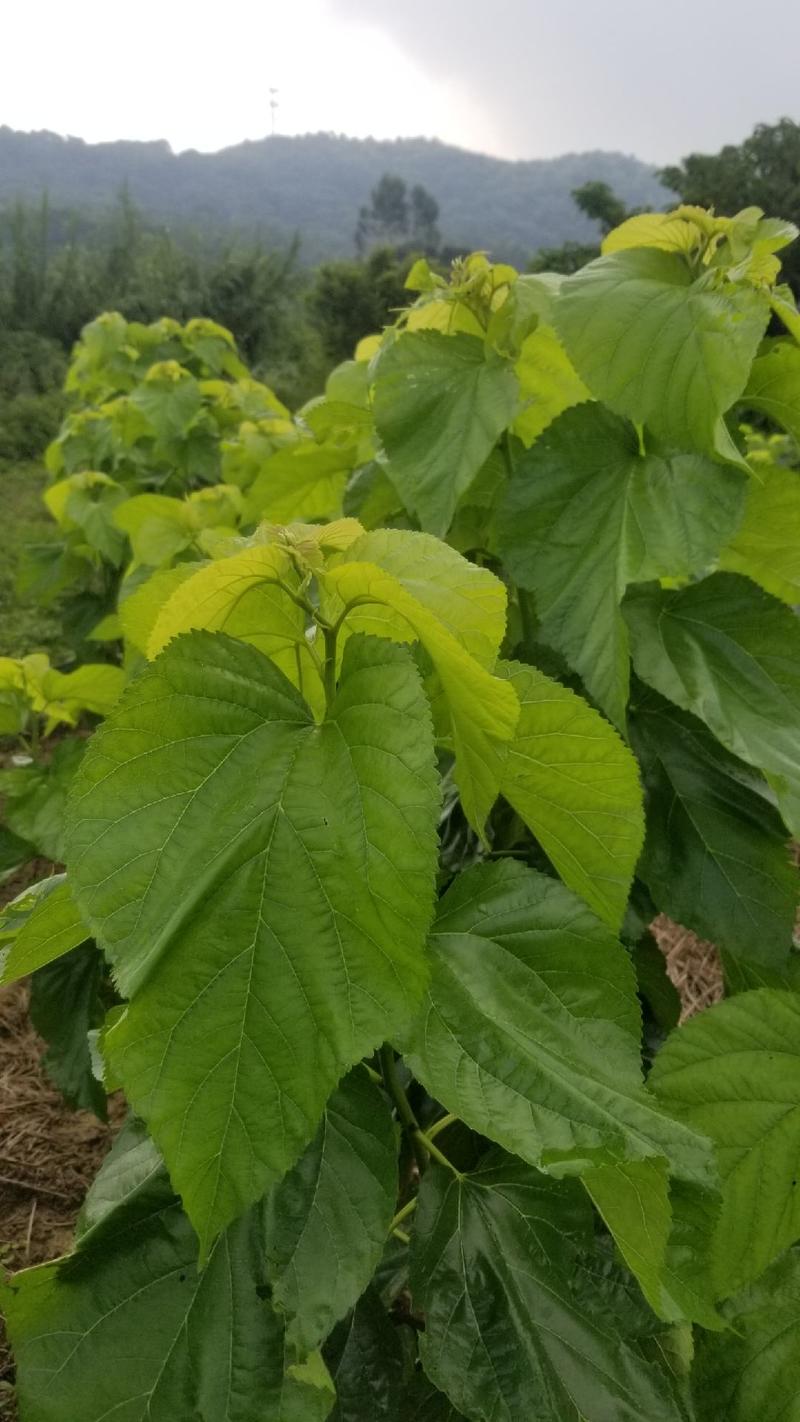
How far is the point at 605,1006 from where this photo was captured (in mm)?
719

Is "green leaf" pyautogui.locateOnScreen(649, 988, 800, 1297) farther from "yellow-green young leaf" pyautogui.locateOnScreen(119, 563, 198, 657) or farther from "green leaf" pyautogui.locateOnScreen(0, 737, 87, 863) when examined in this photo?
"green leaf" pyautogui.locateOnScreen(0, 737, 87, 863)

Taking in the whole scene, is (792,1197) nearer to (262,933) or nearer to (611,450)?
(262,933)

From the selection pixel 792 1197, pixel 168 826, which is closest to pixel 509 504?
pixel 168 826

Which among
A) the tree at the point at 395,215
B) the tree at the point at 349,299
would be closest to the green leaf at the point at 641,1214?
the tree at the point at 349,299

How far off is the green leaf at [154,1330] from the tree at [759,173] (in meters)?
13.0

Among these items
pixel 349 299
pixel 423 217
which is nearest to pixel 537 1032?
pixel 349 299

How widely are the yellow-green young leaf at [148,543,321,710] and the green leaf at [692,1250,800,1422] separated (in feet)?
2.39

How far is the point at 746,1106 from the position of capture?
92 cm

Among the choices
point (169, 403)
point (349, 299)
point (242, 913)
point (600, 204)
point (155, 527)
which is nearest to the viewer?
point (242, 913)

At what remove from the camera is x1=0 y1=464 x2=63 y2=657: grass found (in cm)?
470

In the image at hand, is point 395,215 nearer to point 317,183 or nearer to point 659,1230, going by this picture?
point 317,183

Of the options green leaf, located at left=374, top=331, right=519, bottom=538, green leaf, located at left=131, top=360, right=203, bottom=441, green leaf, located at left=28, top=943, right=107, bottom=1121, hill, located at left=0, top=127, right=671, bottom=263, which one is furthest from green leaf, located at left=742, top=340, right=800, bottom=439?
hill, located at left=0, top=127, right=671, bottom=263

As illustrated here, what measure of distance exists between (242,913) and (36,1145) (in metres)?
1.75

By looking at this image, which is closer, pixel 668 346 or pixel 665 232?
pixel 668 346
